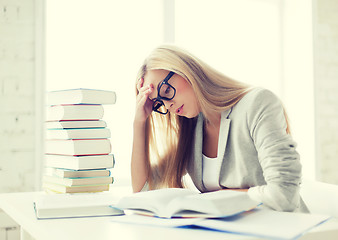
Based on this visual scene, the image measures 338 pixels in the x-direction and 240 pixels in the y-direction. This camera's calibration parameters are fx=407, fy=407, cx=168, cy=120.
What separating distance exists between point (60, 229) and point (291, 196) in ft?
1.87

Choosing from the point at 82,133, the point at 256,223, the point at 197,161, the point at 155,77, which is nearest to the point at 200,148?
the point at 197,161

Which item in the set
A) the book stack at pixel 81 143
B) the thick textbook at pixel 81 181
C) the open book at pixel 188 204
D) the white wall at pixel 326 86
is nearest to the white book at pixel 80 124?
the book stack at pixel 81 143

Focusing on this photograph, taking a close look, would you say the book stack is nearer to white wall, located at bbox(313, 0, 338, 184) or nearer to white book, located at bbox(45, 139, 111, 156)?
white book, located at bbox(45, 139, 111, 156)

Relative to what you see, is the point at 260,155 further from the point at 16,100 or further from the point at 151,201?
the point at 16,100

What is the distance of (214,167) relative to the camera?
4.35 ft

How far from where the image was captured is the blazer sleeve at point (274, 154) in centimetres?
100

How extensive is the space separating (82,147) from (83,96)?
0.50 ft

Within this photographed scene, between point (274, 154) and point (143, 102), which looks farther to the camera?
point (143, 102)

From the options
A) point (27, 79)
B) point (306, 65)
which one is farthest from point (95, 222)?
point (306, 65)

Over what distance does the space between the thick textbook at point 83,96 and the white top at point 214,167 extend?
14.2 inches

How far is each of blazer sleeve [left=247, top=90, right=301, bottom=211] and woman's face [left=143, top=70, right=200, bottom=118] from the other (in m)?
0.20

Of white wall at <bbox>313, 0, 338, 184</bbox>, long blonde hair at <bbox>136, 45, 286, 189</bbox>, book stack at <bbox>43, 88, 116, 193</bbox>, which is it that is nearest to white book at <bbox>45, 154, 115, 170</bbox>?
book stack at <bbox>43, 88, 116, 193</bbox>

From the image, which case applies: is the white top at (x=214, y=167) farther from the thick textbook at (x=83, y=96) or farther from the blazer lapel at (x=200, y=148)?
the thick textbook at (x=83, y=96)

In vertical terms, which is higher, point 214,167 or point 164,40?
point 164,40
